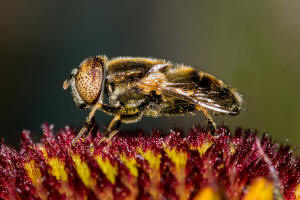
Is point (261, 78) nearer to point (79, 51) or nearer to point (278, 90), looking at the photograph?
point (278, 90)

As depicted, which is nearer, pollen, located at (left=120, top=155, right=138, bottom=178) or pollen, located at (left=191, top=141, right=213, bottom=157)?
pollen, located at (left=120, top=155, right=138, bottom=178)

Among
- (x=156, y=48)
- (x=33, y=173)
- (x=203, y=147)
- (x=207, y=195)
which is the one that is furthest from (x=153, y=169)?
(x=156, y=48)

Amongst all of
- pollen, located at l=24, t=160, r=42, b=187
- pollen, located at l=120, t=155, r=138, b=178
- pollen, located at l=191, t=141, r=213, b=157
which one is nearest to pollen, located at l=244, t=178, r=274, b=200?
pollen, located at l=191, t=141, r=213, b=157

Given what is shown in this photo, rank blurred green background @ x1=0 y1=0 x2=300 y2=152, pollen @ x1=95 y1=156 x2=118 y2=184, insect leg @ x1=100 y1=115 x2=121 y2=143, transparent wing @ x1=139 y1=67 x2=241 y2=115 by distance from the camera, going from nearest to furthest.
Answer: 1. pollen @ x1=95 y1=156 x2=118 y2=184
2. insect leg @ x1=100 y1=115 x2=121 y2=143
3. transparent wing @ x1=139 y1=67 x2=241 y2=115
4. blurred green background @ x1=0 y1=0 x2=300 y2=152

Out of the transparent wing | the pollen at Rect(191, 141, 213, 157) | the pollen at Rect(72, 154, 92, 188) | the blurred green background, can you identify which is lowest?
the blurred green background

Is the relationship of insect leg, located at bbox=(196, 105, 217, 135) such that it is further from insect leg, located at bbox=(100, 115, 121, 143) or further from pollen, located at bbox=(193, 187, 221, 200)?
pollen, located at bbox=(193, 187, 221, 200)

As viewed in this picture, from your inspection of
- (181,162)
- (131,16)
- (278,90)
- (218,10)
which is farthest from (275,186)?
(131,16)

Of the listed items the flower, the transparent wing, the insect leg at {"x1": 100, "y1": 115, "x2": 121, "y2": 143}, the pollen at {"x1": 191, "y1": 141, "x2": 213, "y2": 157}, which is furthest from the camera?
the transparent wing

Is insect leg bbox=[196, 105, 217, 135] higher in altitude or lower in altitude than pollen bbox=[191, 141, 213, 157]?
higher
